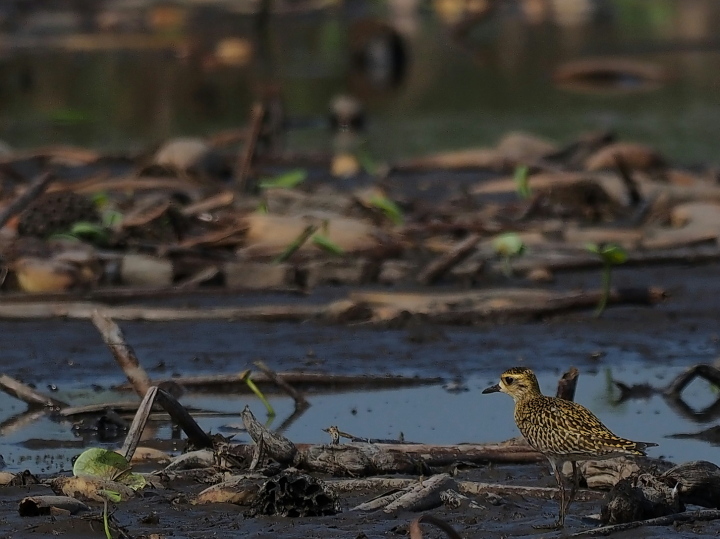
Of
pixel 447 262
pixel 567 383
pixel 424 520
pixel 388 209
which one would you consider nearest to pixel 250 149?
pixel 388 209

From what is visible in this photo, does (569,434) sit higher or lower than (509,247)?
lower

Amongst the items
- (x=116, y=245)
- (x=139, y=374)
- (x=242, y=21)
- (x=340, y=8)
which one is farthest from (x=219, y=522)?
(x=340, y=8)

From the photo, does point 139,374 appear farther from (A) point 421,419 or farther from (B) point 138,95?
(B) point 138,95

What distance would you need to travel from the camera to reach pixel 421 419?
6.82 m

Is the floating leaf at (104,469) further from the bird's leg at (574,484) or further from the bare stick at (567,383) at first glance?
→ the bare stick at (567,383)

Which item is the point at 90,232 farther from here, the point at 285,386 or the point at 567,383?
the point at 567,383

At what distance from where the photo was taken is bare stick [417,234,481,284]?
30.5 feet

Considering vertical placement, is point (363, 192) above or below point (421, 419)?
above

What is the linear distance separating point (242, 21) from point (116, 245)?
29.0m

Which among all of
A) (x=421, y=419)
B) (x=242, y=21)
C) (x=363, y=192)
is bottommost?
(x=421, y=419)

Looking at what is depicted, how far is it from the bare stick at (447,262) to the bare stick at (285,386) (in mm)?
Answer: 2446

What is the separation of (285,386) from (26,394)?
1.17 metres

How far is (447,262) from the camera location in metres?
9.34

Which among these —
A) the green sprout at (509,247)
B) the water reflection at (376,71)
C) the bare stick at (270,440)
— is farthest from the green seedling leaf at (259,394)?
the water reflection at (376,71)
